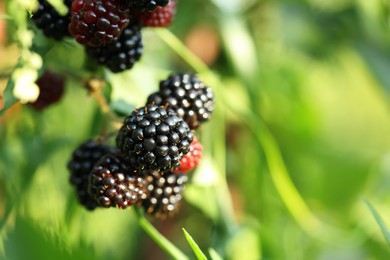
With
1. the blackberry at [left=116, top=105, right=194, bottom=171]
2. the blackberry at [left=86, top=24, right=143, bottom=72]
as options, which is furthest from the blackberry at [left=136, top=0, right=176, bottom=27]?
the blackberry at [left=116, top=105, right=194, bottom=171]

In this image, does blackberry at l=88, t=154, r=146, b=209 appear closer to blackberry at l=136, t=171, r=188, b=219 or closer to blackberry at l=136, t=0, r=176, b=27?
blackberry at l=136, t=171, r=188, b=219

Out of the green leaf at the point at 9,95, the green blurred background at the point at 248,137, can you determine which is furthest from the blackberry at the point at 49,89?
the green leaf at the point at 9,95

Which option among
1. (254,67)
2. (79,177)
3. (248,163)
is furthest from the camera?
(248,163)

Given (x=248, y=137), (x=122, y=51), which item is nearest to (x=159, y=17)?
(x=122, y=51)

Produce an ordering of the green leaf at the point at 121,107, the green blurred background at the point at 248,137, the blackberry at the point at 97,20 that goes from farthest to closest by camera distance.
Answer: the green blurred background at the point at 248,137, the green leaf at the point at 121,107, the blackberry at the point at 97,20

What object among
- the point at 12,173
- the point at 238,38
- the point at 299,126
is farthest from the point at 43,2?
the point at 299,126

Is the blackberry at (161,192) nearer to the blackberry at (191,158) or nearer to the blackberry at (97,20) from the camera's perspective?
the blackberry at (191,158)

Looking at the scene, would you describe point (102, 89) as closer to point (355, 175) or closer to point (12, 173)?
point (12, 173)
